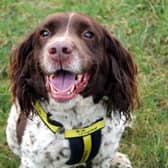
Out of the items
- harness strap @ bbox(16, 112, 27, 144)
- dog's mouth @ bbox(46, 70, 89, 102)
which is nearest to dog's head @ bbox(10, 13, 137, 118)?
dog's mouth @ bbox(46, 70, 89, 102)

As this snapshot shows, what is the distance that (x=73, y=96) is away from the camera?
3527 mm

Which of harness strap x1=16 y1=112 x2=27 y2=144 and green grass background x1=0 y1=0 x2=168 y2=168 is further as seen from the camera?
green grass background x1=0 y1=0 x2=168 y2=168

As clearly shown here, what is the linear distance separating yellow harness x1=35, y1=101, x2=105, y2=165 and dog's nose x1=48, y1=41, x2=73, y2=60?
1.95 ft

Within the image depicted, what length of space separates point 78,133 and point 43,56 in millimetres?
570

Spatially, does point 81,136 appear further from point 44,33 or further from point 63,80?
point 44,33

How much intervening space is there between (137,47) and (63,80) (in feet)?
6.60

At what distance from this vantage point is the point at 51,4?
602cm

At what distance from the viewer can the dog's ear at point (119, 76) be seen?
12.5ft

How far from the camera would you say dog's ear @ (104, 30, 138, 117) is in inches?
150

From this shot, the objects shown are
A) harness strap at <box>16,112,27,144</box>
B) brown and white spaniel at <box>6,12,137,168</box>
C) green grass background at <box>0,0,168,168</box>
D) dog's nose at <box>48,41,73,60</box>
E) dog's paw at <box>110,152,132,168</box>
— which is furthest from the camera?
green grass background at <box>0,0,168,168</box>

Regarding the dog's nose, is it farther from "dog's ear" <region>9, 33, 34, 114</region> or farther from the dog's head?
"dog's ear" <region>9, 33, 34, 114</region>

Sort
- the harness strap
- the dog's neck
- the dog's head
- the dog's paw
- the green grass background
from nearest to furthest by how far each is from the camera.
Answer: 1. the dog's head
2. the dog's neck
3. the harness strap
4. the dog's paw
5. the green grass background

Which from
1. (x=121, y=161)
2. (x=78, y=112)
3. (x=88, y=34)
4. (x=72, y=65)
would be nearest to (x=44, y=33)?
(x=88, y=34)

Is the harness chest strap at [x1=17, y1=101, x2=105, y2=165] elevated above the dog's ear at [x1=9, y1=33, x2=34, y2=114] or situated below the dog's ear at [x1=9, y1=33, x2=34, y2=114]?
below
